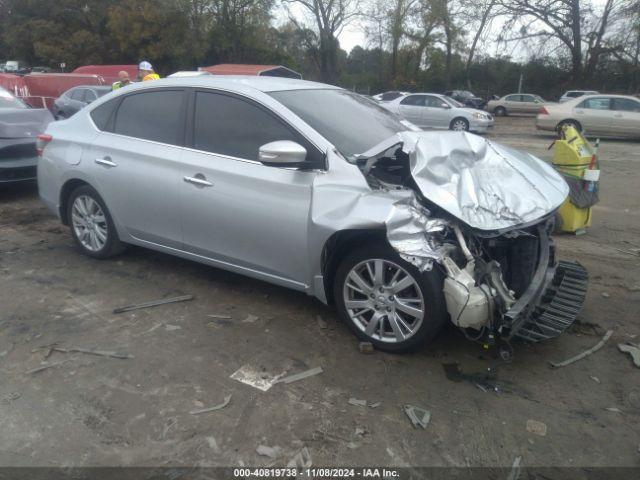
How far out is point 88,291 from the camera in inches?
180

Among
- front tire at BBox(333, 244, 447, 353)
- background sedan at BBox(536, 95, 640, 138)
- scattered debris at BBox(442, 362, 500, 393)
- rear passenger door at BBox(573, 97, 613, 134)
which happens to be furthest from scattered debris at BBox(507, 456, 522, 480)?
rear passenger door at BBox(573, 97, 613, 134)

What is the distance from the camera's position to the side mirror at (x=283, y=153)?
3506 mm

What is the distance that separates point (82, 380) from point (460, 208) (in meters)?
2.50

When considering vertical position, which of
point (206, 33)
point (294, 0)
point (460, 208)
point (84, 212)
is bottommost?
point (84, 212)

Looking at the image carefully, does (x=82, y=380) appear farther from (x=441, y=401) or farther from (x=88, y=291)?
(x=441, y=401)

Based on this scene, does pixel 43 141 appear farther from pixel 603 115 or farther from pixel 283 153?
pixel 603 115

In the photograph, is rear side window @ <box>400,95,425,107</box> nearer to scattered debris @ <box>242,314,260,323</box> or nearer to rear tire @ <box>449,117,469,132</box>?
rear tire @ <box>449,117,469,132</box>

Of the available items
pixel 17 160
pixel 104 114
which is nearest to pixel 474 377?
pixel 104 114

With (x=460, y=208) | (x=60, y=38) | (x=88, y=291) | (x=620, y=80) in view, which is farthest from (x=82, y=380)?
(x=60, y=38)

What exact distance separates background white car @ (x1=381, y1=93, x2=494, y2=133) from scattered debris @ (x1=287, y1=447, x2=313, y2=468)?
17803mm

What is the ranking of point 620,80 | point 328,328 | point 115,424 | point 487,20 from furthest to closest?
point 487,20, point 620,80, point 328,328, point 115,424

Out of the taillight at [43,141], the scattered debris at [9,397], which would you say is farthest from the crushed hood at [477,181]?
the taillight at [43,141]

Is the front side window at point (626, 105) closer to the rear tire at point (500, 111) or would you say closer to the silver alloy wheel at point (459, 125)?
the silver alloy wheel at point (459, 125)

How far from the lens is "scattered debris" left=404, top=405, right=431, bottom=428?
114 inches
